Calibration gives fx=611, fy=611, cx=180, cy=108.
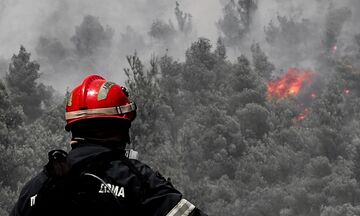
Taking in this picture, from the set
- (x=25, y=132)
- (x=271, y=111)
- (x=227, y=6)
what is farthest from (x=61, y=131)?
(x=227, y=6)

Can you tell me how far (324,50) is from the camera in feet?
395

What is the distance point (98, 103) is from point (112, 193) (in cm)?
54

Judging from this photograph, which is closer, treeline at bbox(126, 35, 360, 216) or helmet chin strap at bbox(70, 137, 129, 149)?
helmet chin strap at bbox(70, 137, 129, 149)

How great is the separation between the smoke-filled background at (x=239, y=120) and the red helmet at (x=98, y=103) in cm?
3630

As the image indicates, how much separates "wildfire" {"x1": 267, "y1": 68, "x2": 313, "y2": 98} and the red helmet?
293 feet

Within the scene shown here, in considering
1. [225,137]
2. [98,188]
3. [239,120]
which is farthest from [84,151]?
[239,120]

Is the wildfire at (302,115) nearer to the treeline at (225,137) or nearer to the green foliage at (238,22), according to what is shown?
the treeline at (225,137)

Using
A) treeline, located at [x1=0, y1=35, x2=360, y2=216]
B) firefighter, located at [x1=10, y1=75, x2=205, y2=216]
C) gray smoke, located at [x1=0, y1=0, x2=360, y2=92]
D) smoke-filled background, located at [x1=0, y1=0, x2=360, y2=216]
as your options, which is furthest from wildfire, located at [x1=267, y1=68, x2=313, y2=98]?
firefighter, located at [x1=10, y1=75, x2=205, y2=216]

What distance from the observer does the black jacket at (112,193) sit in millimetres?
2594

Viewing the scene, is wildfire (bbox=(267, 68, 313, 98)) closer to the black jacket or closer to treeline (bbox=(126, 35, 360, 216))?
treeline (bbox=(126, 35, 360, 216))

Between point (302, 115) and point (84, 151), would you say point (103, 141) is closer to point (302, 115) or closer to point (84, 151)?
point (84, 151)

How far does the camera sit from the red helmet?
2955mm

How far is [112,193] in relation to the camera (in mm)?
2604

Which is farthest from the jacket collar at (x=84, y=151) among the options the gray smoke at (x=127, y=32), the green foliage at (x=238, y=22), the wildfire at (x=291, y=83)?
the green foliage at (x=238, y=22)
